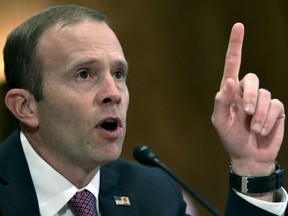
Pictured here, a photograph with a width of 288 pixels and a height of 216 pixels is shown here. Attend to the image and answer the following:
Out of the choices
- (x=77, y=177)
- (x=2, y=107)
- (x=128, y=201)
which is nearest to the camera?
(x=77, y=177)

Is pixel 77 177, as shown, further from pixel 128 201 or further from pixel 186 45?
pixel 186 45

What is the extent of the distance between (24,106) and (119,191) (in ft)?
1.56

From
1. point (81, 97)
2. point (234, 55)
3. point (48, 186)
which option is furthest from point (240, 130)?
point (48, 186)

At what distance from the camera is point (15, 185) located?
1.80 metres

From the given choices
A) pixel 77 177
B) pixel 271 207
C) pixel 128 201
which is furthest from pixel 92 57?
pixel 271 207

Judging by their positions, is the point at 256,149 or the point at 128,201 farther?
the point at 128,201

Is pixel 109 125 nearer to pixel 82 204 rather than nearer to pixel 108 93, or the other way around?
pixel 108 93

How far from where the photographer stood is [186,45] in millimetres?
3959

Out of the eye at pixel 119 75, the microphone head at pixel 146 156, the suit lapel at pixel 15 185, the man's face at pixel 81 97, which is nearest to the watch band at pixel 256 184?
the microphone head at pixel 146 156

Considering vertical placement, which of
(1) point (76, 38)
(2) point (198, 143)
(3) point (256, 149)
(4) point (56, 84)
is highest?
(1) point (76, 38)

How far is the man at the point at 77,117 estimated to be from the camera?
1735 millimetres

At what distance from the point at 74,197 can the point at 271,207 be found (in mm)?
647

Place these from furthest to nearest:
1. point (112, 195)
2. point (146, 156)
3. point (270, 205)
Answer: point (112, 195) → point (146, 156) → point (270, 205)

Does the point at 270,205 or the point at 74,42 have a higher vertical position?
the point at 74,42
